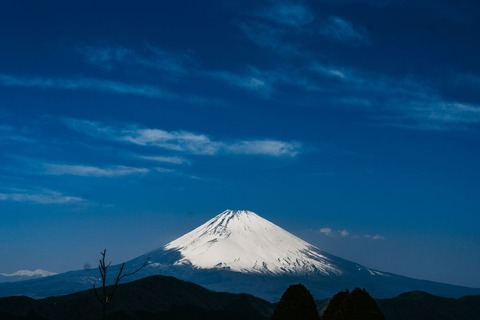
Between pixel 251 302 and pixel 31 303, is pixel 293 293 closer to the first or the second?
pixel 31 303

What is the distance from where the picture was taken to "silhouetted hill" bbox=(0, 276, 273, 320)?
162 m

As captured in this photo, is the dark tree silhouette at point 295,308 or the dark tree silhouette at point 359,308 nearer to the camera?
the dark tree silhouette at point 359,308

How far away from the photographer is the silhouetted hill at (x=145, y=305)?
162250 millimetres

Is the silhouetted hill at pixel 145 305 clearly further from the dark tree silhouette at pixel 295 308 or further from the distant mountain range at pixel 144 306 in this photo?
the dark tree silhouette at pixel 295 308

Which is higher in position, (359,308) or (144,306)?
(359,308)

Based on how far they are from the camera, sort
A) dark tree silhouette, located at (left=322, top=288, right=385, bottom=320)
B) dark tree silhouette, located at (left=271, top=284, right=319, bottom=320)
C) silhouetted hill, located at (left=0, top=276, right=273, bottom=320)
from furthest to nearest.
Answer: silhouetted hill, located at (left=0, top=276, right=273, bottom=320)
dark tree silhouette, located at (left=271, top=284, right=319, bottom=320)
dark tree silhouette, located at (left=322, top=288, right=385, bottom=320)

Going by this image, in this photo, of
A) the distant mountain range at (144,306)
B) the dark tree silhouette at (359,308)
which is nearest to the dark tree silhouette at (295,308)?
the dark tree silhouette at (359,308)

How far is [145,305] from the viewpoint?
175 m

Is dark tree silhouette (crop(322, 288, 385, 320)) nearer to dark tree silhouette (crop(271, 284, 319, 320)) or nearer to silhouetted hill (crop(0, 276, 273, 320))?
dark tree silhouette (crop(271, 284, 319, 320))

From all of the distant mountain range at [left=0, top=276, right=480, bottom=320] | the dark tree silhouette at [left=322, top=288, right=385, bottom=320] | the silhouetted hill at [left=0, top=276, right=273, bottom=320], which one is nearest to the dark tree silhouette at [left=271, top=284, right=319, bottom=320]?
the dark tree silhouette at [left=322, top=288, right=385, bottom=320]

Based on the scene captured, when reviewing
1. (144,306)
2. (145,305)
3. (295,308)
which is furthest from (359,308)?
(145,305)

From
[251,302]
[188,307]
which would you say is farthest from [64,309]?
[251,302]

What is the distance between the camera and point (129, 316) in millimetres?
163250

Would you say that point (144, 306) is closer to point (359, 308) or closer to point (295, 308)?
point (295, 308)
